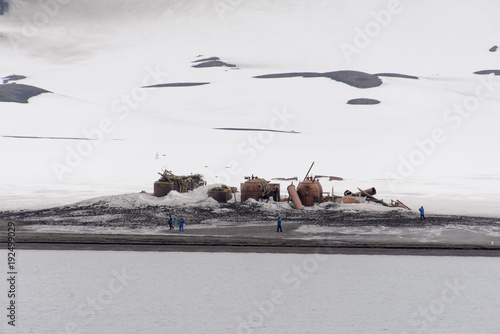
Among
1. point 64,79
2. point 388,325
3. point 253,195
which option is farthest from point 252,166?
point 64,79

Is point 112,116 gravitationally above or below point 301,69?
below

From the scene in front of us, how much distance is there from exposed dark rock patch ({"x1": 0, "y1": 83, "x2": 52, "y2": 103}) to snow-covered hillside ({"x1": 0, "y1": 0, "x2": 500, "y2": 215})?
0.68 m

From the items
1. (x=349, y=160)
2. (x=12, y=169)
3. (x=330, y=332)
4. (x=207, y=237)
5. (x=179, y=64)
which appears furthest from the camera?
(x=179, y=64)

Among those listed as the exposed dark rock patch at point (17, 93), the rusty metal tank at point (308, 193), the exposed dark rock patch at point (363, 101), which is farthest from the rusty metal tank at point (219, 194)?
the exposed dark rock patch at point (363, 101)

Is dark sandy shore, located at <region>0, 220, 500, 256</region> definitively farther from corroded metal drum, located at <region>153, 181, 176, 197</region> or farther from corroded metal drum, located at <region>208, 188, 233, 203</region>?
corroded metal drum, located at <region>153, 181, 176, 197</region>

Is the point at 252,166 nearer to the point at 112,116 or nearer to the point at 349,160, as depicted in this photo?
the point at 349,160

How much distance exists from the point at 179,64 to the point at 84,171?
93802 millimetres

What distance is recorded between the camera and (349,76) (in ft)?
397

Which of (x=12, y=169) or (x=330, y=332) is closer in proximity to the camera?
(x=330, y=332)

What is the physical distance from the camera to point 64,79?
131000mm

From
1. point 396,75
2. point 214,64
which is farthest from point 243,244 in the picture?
point 214,64

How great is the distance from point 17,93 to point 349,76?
6577cm

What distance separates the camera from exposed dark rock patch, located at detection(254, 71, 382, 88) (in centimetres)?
11706

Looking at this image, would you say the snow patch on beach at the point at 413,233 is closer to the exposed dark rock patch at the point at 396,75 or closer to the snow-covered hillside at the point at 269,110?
the snow-covered hillside at the point at 269,110
